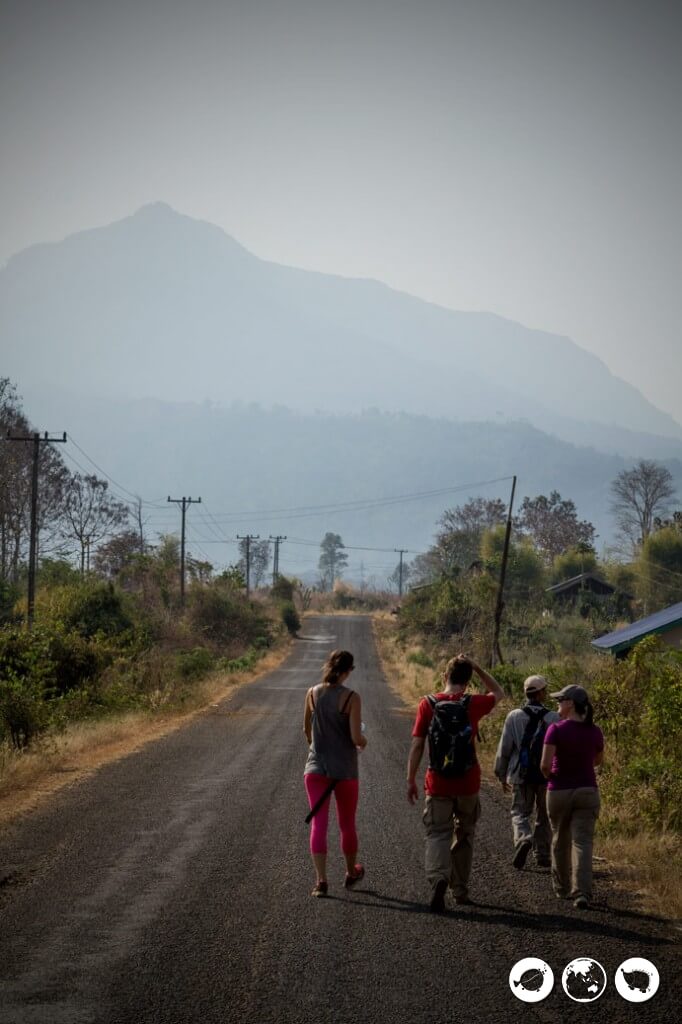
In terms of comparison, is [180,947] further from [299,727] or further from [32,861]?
[299,727]

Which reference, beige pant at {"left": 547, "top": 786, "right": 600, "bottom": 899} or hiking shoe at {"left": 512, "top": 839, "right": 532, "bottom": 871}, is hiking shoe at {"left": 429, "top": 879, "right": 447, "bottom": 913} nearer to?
beige pant at {"left": 547, "top": 786, "right": 600, "bottom": 899}

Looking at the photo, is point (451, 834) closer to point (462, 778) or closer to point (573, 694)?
point (462, 778)

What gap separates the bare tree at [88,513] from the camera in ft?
248

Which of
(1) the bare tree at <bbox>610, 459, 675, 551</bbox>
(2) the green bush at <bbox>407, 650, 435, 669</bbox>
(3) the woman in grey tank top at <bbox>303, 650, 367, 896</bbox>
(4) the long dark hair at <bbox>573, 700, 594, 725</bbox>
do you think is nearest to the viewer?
(3) the woman in grey tank top at <bbox>303, 650, 367, 896</bbox>

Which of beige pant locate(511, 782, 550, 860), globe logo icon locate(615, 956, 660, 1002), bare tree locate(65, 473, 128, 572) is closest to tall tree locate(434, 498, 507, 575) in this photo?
bare tree locate(65, 473, 128, 572)

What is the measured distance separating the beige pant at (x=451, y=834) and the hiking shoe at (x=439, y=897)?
0.56ft

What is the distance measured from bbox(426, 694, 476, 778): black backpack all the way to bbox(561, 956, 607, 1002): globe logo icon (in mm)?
1955

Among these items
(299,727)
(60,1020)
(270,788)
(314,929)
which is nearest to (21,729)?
(270,788)

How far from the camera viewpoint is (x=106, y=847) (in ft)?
35.4

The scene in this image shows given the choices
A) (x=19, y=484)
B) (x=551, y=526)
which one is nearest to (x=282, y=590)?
(x=19, y=484)

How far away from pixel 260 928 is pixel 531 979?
2.04m

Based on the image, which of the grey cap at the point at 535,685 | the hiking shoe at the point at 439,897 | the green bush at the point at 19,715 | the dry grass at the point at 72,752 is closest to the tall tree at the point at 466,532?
the dry grass at the point at 72,752

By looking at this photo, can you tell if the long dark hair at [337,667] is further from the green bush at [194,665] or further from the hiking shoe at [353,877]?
the green bush at [194,665]

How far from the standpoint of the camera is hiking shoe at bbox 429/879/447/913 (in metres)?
8.43
